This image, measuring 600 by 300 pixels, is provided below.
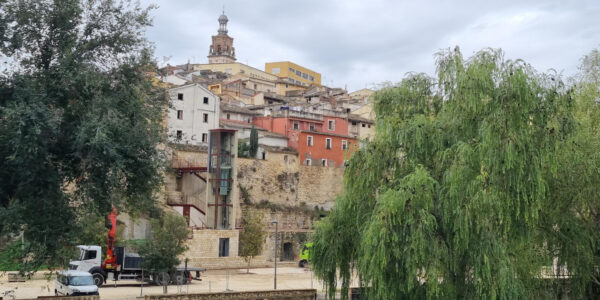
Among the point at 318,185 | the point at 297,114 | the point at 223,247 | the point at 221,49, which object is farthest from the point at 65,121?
the point at 221,49

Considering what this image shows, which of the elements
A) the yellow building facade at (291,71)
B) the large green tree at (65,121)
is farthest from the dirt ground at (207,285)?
the yellow building facade at (291,71)

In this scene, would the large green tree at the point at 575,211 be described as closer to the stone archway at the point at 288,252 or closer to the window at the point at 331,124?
the stone archway at the point at 288,252

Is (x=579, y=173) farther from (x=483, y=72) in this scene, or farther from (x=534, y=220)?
(x=483, y=72)

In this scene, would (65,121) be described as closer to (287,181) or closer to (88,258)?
(88,258)

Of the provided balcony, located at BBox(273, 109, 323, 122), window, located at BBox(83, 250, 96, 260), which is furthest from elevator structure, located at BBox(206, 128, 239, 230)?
balcony, located at BBox(273, 109, 323, 122)

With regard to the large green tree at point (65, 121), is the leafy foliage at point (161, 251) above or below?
below

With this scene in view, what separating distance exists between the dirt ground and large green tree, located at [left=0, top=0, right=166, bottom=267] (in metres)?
9.02

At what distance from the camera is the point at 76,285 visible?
23172 millimetres

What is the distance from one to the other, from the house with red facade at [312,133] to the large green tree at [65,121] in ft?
117

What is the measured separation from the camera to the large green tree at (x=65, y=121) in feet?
43.8

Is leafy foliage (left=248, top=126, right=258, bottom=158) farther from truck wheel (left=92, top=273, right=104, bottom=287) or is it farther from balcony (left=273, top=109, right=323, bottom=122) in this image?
truck wheel (left=92, top=273, right=104, bottom=287)

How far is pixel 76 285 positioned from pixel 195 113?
87.5 ft

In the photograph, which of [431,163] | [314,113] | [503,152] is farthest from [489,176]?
[314,113]

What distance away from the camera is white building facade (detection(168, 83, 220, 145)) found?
156ft
